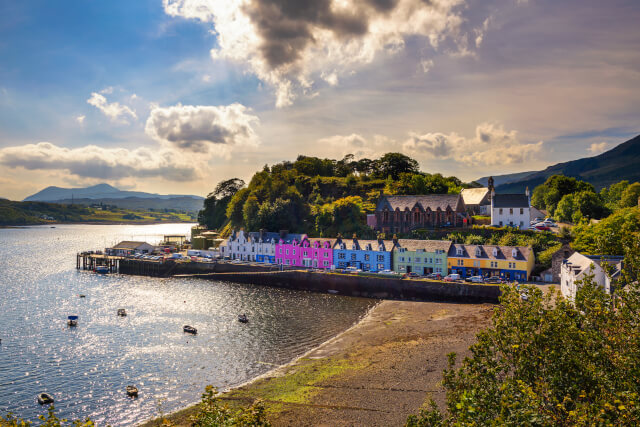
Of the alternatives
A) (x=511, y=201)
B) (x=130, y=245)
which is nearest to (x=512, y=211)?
(x=511, y=201)

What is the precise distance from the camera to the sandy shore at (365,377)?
81.3 feet

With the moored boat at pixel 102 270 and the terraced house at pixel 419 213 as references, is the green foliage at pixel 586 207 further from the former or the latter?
the moored boat at pixel 102 270

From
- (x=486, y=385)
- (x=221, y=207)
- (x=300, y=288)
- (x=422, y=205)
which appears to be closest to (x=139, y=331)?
(x=300, y=288)

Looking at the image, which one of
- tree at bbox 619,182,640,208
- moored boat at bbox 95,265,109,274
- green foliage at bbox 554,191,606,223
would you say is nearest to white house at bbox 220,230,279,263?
moored boat at bbox 95,265,109,274

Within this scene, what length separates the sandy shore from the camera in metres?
24.8

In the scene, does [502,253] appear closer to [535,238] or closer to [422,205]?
[535,238]

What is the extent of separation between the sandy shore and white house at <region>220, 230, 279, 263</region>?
4165 cm

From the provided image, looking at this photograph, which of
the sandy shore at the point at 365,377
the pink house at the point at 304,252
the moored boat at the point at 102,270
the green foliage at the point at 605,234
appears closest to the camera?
the sandy shore at the point at 365,377

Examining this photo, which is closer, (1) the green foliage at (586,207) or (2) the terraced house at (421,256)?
(2) the terraced house at (421,256)

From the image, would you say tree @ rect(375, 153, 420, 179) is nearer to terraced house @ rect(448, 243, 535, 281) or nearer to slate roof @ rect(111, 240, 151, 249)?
terraced house @ rect(448, 243, 535, 281)

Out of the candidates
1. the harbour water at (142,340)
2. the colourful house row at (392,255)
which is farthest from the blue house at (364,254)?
the harbour water at (142,340)

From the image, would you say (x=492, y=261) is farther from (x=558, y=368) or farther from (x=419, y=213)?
(x=558, y=368)

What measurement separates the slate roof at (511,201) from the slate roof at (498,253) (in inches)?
784

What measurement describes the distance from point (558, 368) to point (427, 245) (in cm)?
5565
